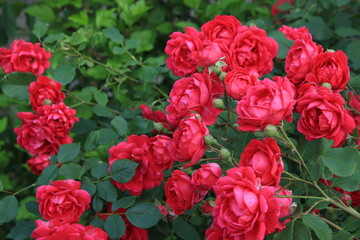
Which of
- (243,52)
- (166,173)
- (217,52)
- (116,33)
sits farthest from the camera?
(116,33)

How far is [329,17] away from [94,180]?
3.82ft

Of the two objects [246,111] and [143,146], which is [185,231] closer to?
[143,146]

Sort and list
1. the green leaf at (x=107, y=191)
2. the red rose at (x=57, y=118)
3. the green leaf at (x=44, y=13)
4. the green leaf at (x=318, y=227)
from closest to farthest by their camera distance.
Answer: the green leaf at (x=318, y=227)
the green leaf at (x=107, y=191)
the red rose at (x=57, y=118)
the green leaf at (x=44, y=13)

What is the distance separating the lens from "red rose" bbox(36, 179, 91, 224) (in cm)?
103

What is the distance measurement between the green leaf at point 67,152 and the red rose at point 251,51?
1.38 feet

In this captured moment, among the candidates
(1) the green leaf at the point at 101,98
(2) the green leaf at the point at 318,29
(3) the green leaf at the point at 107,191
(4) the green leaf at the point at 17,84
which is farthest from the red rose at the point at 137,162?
(2) the green leaf at the point at 318,29

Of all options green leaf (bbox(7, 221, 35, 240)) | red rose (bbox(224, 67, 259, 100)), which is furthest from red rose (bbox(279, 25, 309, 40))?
green leaf (bbox(7, 221, 35, 240))

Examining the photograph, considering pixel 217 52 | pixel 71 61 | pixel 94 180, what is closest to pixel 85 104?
pixel 71 61

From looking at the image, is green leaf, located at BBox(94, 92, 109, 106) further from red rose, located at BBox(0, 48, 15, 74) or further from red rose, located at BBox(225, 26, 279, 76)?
red rose, located at BBox(225, 26, 279, 76)

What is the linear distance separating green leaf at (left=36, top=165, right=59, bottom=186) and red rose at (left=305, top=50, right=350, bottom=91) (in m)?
0.62

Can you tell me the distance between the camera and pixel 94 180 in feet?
4.00

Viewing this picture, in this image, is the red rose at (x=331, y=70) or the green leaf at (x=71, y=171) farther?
the green leaf at (x=71, y=171)

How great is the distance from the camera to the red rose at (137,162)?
1.12m

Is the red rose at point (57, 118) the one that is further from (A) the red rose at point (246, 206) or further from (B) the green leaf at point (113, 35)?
(A) the red rose at point (246, 206)
